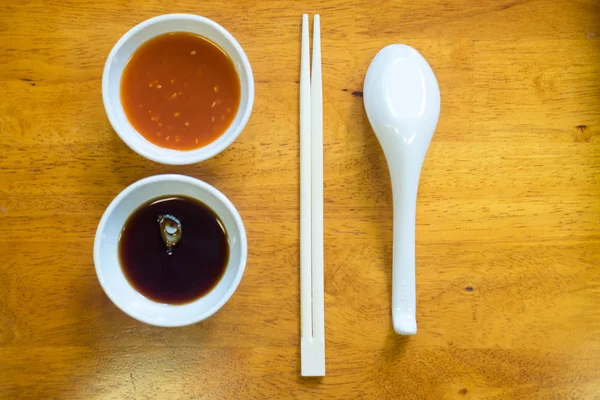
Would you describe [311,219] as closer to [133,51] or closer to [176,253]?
[176,253]

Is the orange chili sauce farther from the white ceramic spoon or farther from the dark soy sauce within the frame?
the white ceramic spoon

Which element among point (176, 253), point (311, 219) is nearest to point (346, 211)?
point (311, 219)

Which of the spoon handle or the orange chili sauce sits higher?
the orange chili sauce

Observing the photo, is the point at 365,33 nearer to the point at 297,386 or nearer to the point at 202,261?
the point at 202,261

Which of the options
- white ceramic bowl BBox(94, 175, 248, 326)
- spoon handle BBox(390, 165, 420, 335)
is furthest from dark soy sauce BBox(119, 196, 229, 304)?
spoon handle BBox(390, 165, 420, 335)
